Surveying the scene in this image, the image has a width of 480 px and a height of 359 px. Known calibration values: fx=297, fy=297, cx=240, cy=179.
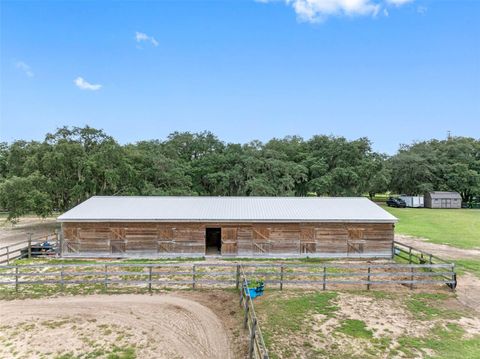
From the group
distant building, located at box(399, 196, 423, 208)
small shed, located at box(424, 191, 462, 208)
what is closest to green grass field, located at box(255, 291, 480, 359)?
distant building, located at box(399, 196, 423, 208)

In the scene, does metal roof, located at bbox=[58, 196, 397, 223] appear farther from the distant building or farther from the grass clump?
the distant building

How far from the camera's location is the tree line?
25.0 metres

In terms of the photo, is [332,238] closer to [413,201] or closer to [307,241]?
[307,241]

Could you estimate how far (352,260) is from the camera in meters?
16.3

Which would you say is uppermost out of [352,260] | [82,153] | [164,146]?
[164,146]

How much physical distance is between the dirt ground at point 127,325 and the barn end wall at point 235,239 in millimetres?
6173

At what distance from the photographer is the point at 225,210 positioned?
1800 centimetres

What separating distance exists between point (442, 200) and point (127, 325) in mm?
52138

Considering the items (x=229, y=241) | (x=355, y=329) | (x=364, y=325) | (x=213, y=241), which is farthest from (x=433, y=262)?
(x=213, y=241)

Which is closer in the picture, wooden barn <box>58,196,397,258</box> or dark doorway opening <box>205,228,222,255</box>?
wooden barn <box>58,196,397,258</box>

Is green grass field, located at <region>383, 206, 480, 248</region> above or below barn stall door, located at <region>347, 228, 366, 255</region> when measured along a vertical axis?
below

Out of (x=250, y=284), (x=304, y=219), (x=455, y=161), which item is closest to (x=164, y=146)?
(x=304, y=219)

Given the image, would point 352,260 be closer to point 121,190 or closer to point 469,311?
point 469,311

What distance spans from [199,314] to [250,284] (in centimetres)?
287
